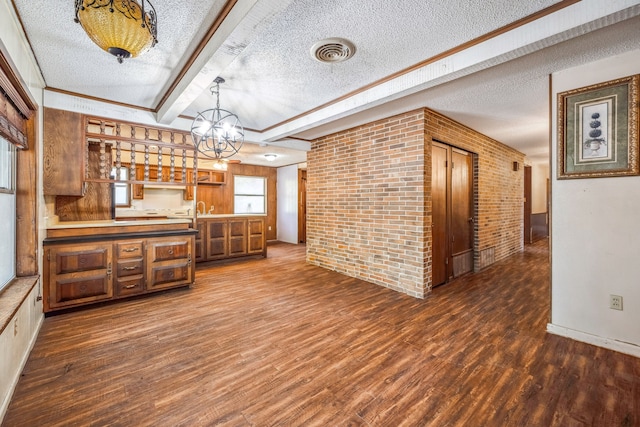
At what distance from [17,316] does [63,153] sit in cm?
204

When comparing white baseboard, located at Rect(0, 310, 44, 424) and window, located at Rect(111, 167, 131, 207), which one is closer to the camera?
white baseboard, located at Rect(0, 310, 44, 424)

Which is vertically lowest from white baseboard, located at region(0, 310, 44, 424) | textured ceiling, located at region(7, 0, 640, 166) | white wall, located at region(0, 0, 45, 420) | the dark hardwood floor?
the dark hardwood floor

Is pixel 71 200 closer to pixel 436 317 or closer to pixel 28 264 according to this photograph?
pixel 28 264

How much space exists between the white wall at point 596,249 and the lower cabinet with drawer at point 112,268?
4.20 metres

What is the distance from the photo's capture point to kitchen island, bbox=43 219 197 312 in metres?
2.89

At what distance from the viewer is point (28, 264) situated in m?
2.45

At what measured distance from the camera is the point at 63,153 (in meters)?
3.16

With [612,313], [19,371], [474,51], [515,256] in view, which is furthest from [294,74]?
[515,256]

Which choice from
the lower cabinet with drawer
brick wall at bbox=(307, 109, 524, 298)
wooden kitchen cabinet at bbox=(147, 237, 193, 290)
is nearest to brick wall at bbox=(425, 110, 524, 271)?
brick wall at bbox=(307, 109, 524, 298)

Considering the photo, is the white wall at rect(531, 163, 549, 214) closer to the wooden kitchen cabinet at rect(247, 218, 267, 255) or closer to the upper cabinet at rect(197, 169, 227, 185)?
the wooden kitchen cabinet at rect(247, 218, 267, 255)

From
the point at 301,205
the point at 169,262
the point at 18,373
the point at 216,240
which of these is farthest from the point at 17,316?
the point at 301,205

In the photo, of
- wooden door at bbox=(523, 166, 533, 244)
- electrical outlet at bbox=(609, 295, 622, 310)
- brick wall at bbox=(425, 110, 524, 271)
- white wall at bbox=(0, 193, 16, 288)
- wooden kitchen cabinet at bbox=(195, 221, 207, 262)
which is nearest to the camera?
white wall at bbox=(0, 193, 16, 288)

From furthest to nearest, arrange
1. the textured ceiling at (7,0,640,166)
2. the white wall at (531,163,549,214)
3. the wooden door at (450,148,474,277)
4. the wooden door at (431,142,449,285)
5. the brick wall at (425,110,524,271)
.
→ the white wall at (531,163,549,214), the wooden door at (450,148,474,277), the brick wall at (425,110,524,271), the wooden door at (431,142,449,285), the textured ceiling at (7,0,640,166)

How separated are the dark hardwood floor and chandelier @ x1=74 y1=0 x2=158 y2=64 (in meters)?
1.97
